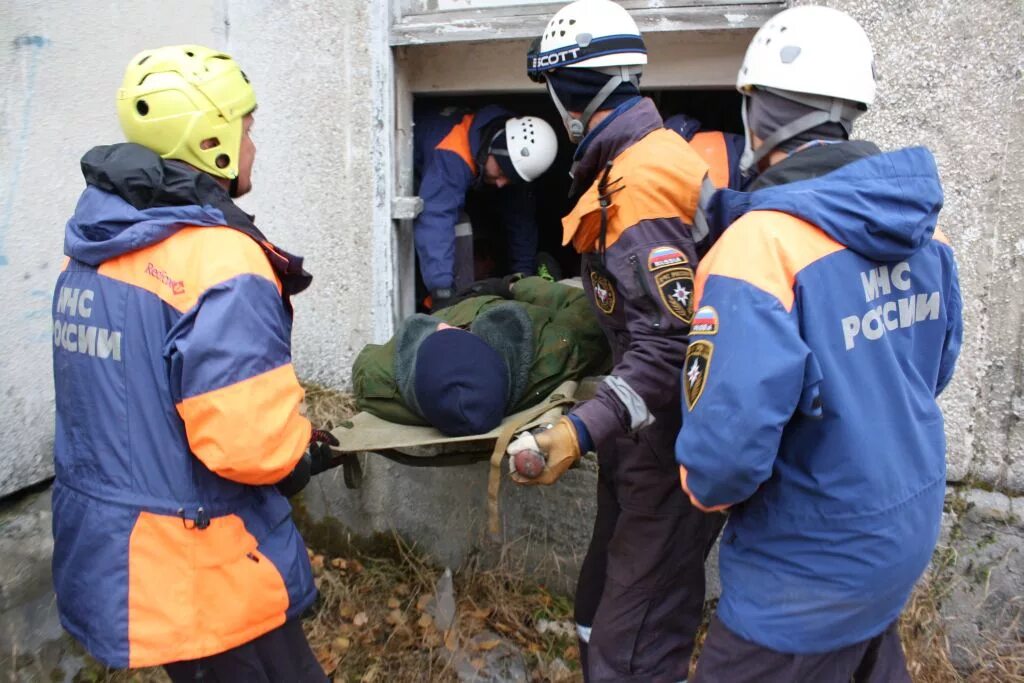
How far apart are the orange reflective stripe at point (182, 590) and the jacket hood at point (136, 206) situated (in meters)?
0.63

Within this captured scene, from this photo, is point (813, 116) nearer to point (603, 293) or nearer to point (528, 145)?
point (603, 293)

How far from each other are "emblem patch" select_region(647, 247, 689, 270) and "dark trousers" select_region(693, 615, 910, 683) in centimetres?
83

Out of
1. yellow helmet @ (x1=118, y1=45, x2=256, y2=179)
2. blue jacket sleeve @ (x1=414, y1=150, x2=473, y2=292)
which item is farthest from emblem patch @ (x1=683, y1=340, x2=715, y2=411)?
blue jacket sleeve @ (x1=414, y1=150, x2=473, y2=292)

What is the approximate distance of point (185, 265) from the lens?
1.82 m

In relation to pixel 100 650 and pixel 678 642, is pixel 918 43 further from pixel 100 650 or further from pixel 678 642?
pixel 100 650

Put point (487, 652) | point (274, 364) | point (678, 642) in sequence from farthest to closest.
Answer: point (487, 652) → point (678, 642) → point (274, 364)

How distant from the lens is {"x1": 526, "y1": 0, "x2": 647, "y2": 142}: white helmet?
227cm

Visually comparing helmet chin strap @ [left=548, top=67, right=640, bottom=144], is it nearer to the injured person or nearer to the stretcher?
the injured person

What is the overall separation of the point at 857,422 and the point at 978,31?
5.93 feet

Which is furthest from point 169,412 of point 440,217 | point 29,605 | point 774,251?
point 440,217

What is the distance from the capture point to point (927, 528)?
1.74 meters

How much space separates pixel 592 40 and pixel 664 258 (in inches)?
26.8

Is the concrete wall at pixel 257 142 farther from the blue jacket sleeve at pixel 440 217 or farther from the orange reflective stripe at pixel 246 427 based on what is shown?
the orange reflective stripe at pixel 246 427

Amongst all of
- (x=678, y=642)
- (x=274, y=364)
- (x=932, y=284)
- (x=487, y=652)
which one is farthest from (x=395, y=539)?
(x=932, y=284)
